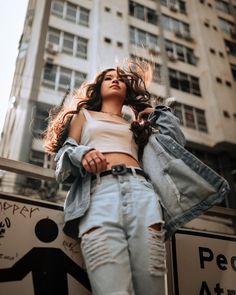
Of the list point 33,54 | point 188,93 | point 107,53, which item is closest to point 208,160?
point 188,93

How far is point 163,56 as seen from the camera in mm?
8883

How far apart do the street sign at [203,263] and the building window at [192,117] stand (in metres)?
8.27

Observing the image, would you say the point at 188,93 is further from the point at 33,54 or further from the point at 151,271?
the point at 151,271

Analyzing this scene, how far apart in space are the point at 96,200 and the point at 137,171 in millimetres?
196

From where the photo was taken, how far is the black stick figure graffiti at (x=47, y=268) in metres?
1.05

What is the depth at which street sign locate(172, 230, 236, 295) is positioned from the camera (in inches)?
52.2

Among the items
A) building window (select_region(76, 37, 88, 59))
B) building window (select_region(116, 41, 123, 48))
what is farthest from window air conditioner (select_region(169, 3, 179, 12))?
building window (select_region(76, 37, 88, 59))

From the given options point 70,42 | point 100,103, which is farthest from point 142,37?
point 100,103

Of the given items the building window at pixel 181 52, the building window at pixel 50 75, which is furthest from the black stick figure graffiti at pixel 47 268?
the building window at pixel 181 52

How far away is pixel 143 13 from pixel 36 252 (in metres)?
10.0

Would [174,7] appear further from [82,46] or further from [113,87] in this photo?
[113,87]

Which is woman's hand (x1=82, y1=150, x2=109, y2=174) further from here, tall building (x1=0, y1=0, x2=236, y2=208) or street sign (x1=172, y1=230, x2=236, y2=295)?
tall building (x1=0, y1=0, x2=236, y2=208)

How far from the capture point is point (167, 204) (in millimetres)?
1134

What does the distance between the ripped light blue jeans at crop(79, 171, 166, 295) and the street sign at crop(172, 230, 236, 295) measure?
0.39 meters
